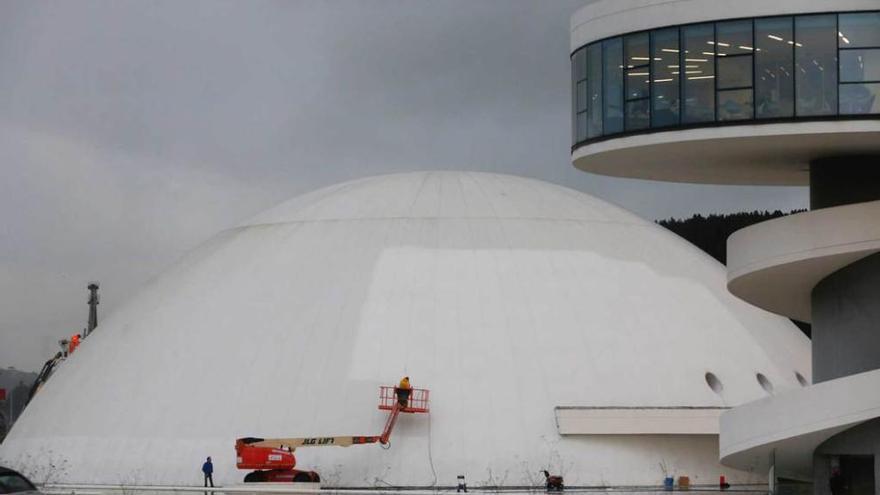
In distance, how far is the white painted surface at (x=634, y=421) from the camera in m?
51.8

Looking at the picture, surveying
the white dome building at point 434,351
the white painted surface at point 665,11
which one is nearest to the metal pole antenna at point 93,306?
the white dome building at point 434,351

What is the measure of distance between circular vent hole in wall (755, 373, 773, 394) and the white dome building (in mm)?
93

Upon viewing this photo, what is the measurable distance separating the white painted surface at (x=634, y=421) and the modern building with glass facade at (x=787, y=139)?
9096 mm

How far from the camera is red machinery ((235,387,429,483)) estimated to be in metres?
49.7

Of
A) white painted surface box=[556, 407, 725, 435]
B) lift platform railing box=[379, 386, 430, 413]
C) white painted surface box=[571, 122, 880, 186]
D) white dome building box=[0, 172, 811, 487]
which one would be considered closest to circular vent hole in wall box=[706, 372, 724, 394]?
white dome building box=[0, 172, 811, 487]

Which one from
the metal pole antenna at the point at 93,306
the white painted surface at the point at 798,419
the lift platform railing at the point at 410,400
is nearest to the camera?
the white painted surface at the point at 798,419

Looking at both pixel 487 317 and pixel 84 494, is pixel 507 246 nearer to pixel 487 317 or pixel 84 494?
pixel 487 317

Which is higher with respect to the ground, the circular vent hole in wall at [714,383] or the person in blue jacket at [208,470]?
the circular vent hole in wall at [714,383]

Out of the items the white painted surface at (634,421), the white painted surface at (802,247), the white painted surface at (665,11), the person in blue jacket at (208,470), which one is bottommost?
the person in blue jacket at (208,470)

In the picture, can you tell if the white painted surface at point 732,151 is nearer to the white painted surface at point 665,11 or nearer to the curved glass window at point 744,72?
the curved glass window at point 744,72

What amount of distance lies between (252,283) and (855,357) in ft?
75.3

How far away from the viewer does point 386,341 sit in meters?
53.9

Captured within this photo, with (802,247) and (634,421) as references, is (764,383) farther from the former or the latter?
(802,247)

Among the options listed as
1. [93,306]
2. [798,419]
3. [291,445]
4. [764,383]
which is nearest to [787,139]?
[798,419]
